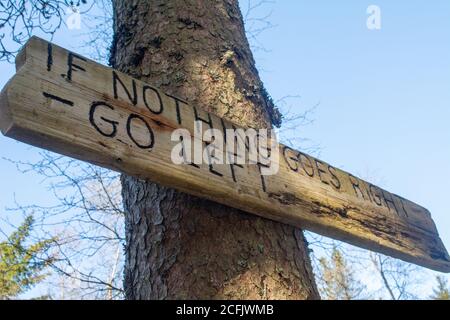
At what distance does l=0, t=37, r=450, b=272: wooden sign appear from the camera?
78 centimetres

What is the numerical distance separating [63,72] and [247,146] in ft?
1.68

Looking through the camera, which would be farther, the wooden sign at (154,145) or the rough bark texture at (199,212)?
the rough bark texture at (199,212)

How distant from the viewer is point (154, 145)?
2.94 feet

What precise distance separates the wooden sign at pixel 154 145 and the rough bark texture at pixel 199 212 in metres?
0.08

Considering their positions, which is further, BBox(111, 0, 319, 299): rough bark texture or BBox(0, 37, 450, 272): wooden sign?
BBox(111, 0, 319, 299): rough bark texture

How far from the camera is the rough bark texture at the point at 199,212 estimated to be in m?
0.92

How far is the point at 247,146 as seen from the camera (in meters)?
1.10

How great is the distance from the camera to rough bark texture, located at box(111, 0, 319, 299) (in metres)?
0.92

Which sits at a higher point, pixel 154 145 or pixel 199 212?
pixel 154 145

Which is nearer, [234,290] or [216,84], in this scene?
[234,290]

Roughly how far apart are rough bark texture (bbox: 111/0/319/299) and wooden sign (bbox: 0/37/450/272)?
0.27ft

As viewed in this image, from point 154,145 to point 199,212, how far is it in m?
0.22
